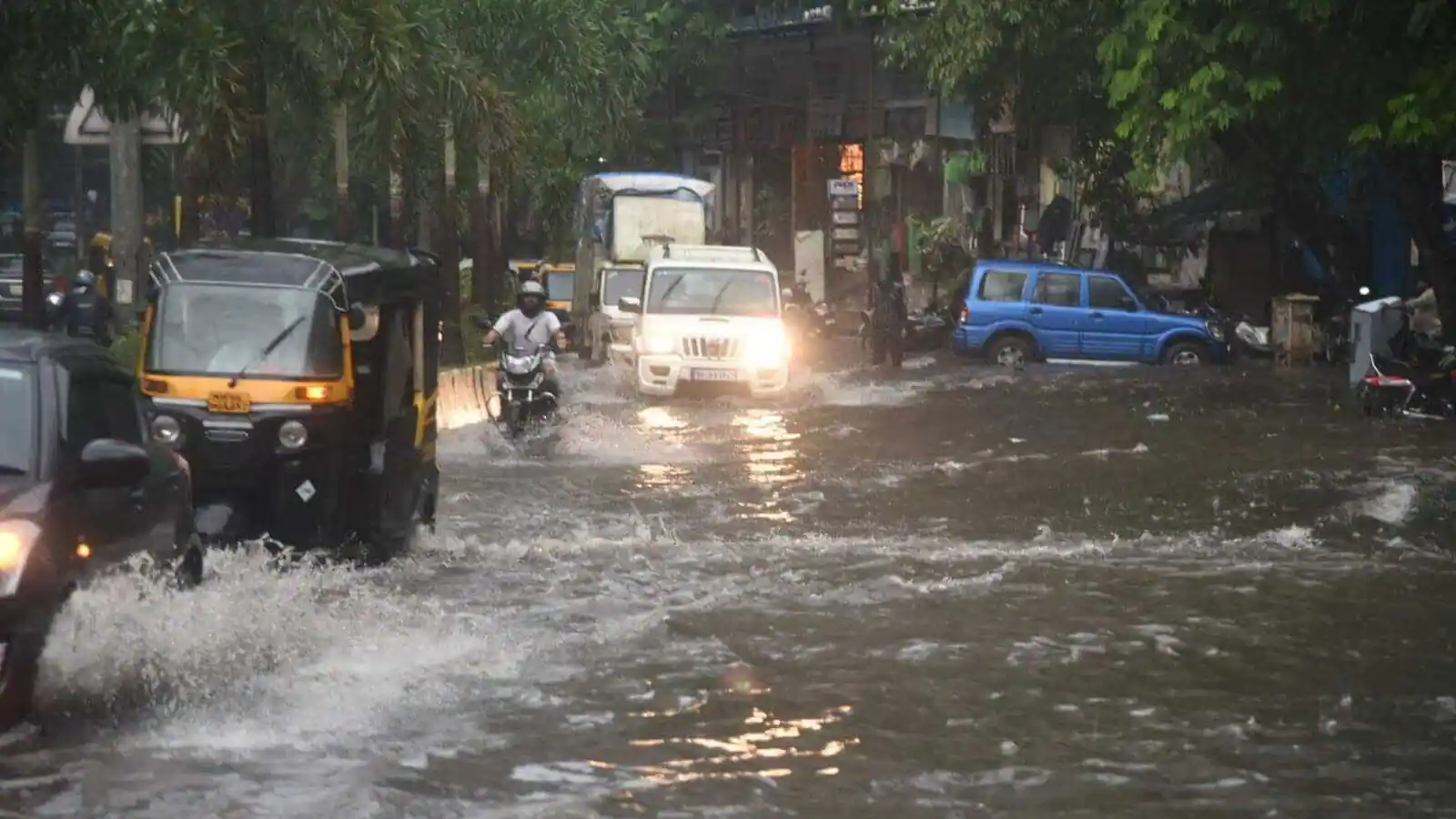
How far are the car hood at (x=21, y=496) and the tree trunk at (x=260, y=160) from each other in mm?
10431

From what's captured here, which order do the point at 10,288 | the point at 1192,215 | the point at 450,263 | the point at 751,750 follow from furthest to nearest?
the point at 10,288, the point at 1192,215, the point at 450,263, the point at 751,750

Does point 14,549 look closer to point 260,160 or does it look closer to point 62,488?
point 62,488

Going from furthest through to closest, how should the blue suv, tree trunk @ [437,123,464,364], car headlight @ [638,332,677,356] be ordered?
the blue suv, tree trunk @ [437,123,464,364], car headlight @ [638,332,677,356]

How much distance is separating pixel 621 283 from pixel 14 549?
2665 centimetres

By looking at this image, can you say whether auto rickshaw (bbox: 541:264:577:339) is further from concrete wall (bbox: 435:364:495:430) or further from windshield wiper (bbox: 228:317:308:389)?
windshield wiper (bbox: 228:317:308:389)

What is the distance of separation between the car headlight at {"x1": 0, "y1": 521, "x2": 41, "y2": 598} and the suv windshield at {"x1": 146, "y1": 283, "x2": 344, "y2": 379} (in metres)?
4.42

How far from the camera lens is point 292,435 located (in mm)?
11555

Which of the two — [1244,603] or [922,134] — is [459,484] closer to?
[1244,603]

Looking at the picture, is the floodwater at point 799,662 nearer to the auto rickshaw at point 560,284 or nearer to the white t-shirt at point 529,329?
the white t-shirt at point 529,329

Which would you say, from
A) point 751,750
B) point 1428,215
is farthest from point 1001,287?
point 751,750

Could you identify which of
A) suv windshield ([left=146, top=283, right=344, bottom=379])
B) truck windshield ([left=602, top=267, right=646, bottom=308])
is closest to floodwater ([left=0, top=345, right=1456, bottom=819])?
suv windshield ([left=146, top=283, right=344, bottom=379])

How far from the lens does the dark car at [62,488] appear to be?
7.25 metres

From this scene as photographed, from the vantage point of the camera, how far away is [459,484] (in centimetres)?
1739

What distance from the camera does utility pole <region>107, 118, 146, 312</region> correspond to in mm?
16844
